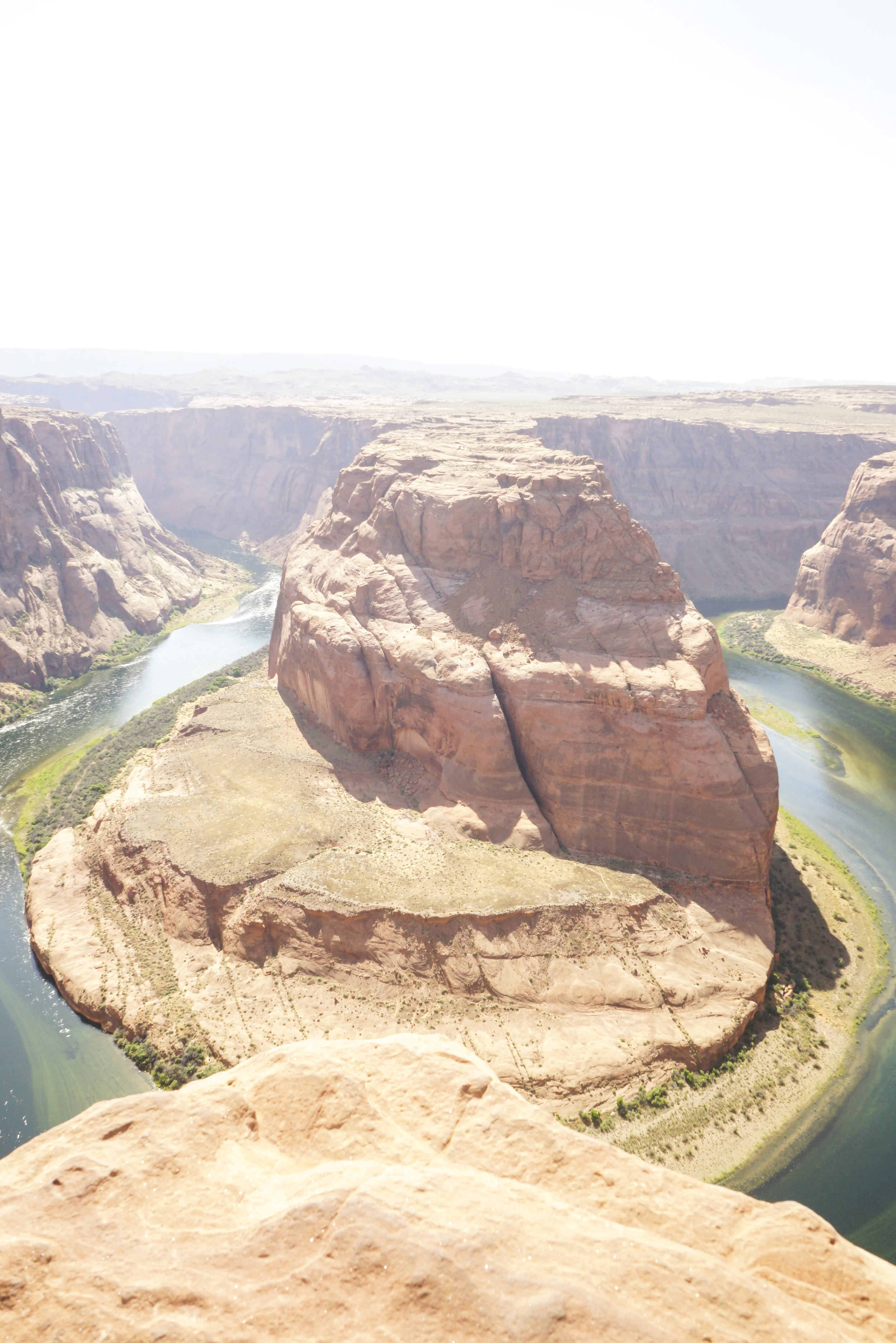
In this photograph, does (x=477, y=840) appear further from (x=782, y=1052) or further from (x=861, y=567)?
(x=861, y=567)

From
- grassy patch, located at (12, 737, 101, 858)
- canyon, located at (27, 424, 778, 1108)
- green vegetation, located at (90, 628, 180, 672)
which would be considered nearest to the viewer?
canyon, located at (27, 424, 778, 1108)

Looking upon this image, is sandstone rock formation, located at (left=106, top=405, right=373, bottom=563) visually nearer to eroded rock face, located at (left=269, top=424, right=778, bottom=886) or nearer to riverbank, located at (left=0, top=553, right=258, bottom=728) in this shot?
riverbank, located at (left=0, top=553, right=258, bottom=728)

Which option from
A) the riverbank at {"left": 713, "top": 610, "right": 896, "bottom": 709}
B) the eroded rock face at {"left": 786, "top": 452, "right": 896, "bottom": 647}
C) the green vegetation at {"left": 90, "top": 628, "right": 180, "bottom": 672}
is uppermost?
the eroded rock face at {"left": 786, "top": 452, "right": 896, "bottom": 647}

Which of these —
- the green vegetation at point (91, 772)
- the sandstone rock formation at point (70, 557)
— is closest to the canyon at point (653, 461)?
the sandstone rock formation at point (70, 557)

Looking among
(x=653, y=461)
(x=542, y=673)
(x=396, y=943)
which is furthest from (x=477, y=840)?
(x=653, y=461)

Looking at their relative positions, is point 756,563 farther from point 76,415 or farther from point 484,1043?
point 76,415

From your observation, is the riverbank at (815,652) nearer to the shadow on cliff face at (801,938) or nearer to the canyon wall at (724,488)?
the canyon wall at (724,488)

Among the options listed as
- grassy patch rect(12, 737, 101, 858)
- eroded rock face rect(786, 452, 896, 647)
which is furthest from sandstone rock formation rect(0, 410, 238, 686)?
eroded rock face rect(786, 452, 896, 647)

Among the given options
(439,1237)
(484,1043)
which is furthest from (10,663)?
(439,1237)
